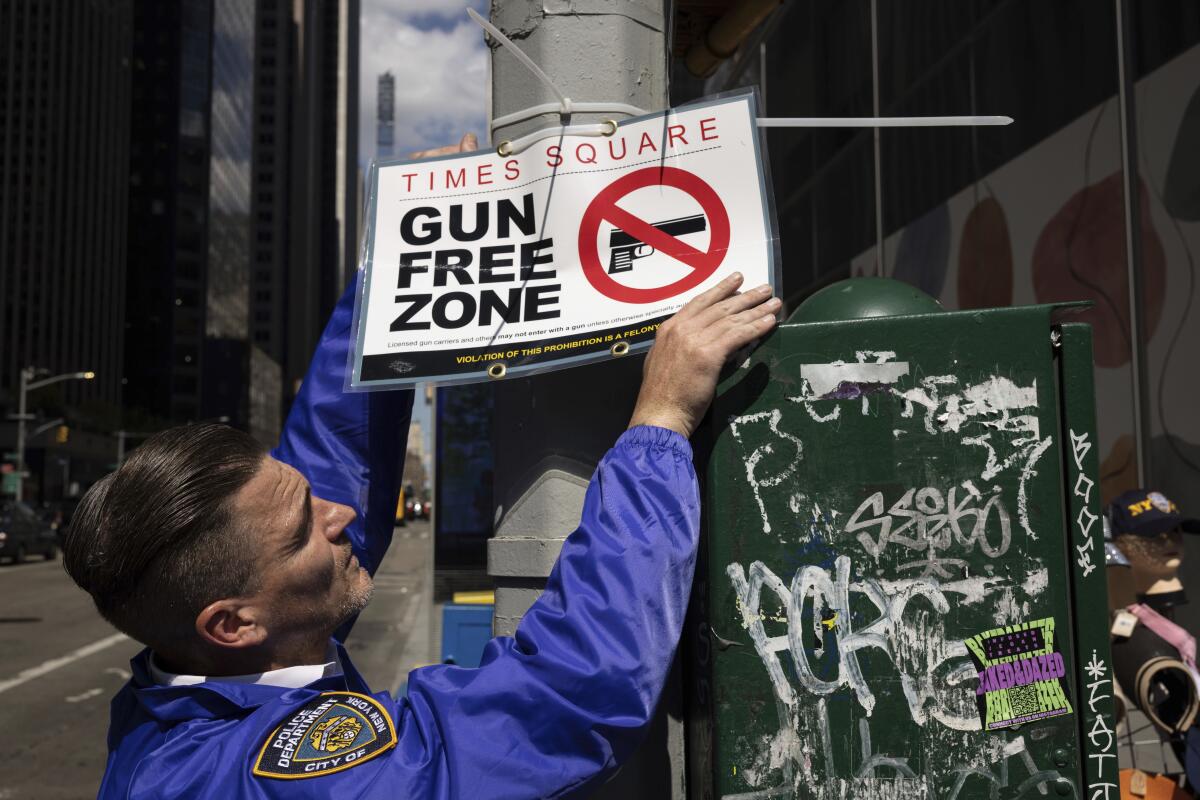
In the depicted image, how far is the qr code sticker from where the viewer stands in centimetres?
173

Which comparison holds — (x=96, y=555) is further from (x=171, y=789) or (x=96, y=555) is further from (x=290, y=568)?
(x=171, y=789)

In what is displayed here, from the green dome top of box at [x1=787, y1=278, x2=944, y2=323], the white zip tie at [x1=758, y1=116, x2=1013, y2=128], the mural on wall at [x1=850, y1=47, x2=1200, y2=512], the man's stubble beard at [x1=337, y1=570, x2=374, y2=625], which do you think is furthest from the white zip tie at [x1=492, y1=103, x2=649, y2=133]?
the mural on wall at [x1=850, y1=47, x2=1200, y2=512]

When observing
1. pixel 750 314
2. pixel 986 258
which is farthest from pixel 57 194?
pixel 750 314

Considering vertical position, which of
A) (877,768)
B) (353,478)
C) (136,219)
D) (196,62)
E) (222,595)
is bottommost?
(877,768)

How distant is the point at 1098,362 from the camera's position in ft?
25.6

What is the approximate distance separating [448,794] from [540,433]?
76 cm

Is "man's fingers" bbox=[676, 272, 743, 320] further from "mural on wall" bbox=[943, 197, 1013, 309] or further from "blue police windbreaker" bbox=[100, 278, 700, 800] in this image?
"mural on wall" bbox=[943, 197, 1013, 309]

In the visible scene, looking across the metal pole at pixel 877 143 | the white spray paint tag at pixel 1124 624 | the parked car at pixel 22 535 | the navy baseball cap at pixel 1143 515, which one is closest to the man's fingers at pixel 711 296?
the white spray paint tag at pixel 1124 624

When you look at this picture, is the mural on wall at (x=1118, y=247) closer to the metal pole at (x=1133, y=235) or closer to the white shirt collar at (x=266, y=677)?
the metal pole at (x=1133, y=235)

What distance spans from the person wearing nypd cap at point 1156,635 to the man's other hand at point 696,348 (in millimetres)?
2877

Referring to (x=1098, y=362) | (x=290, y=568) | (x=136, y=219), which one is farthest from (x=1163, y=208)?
(x=136, y=219)

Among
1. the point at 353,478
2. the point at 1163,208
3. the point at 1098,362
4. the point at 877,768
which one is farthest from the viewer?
the point at 1098,362

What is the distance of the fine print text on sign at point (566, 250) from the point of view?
189cm

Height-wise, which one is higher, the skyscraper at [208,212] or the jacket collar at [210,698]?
the skyscraper at [208,212]
